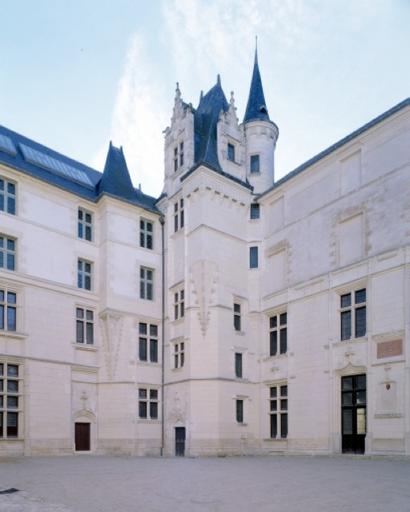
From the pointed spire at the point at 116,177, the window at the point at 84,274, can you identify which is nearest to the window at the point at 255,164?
the pointed spire at the point at 116,177

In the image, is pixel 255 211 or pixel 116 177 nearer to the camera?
pixel 255 211

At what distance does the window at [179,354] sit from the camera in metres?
26.9

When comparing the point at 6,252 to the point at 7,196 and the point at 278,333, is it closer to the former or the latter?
the point at 7,196

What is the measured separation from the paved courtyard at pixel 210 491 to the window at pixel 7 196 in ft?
45.6

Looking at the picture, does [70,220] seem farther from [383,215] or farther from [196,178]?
[383,215]

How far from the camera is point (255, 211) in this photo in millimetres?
29312

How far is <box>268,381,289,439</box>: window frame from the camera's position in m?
Result: 25.3

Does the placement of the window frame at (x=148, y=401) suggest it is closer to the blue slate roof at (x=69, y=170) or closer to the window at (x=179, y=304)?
the window at (x=179, y=304)

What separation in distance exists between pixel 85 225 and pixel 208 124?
9271 mm

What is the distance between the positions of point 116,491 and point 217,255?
17.3 m

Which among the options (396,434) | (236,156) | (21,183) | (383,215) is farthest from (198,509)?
(236,156)

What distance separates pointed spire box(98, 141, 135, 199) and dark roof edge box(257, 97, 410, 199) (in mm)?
7645

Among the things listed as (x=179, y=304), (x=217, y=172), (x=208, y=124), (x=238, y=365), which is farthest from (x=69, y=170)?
(x=238, y=365)

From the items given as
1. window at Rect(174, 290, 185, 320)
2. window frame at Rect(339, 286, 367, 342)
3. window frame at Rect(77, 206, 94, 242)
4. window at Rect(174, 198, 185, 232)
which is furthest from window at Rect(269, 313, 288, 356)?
window frame at Rect(77, 206, 94, 242)
